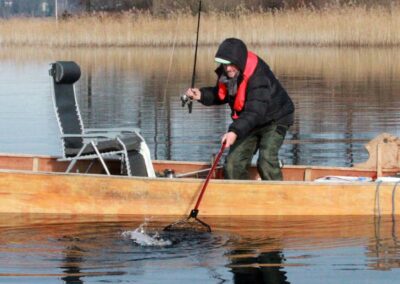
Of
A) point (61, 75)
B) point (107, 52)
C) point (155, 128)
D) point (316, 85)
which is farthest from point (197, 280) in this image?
point (107, 52)

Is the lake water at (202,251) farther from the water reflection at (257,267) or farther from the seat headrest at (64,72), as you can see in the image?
the seat headrest at (64,72)

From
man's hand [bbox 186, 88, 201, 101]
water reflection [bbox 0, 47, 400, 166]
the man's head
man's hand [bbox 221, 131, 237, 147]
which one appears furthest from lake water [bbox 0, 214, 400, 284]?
water reflection [bbox 0, 47, 400, 166]

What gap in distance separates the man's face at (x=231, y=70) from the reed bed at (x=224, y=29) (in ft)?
67.2

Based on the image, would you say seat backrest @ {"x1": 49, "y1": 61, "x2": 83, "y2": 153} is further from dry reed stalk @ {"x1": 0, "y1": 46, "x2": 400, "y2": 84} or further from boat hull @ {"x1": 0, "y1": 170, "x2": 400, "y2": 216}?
dry reed stalk @ {"x1": 0, "y1": 46, "x2": 400, "y2": 84}

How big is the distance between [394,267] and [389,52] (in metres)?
23.4

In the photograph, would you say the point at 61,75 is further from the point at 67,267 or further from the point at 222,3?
the point at 222,3

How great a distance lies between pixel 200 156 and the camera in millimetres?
13961

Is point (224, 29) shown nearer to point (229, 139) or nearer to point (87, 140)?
point (87, 140)

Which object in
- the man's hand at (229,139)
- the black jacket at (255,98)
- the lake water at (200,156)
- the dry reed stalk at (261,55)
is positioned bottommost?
the dry reed stalk at (261,55)

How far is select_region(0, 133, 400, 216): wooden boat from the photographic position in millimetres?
9844

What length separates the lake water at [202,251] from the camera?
26.5 feet

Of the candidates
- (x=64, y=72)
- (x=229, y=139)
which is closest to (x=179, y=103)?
(x=64, y=72)

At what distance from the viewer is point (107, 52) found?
117ft

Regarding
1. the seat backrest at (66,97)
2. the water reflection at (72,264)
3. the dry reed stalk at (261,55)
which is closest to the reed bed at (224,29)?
the dry reed stalk at (261,55)
